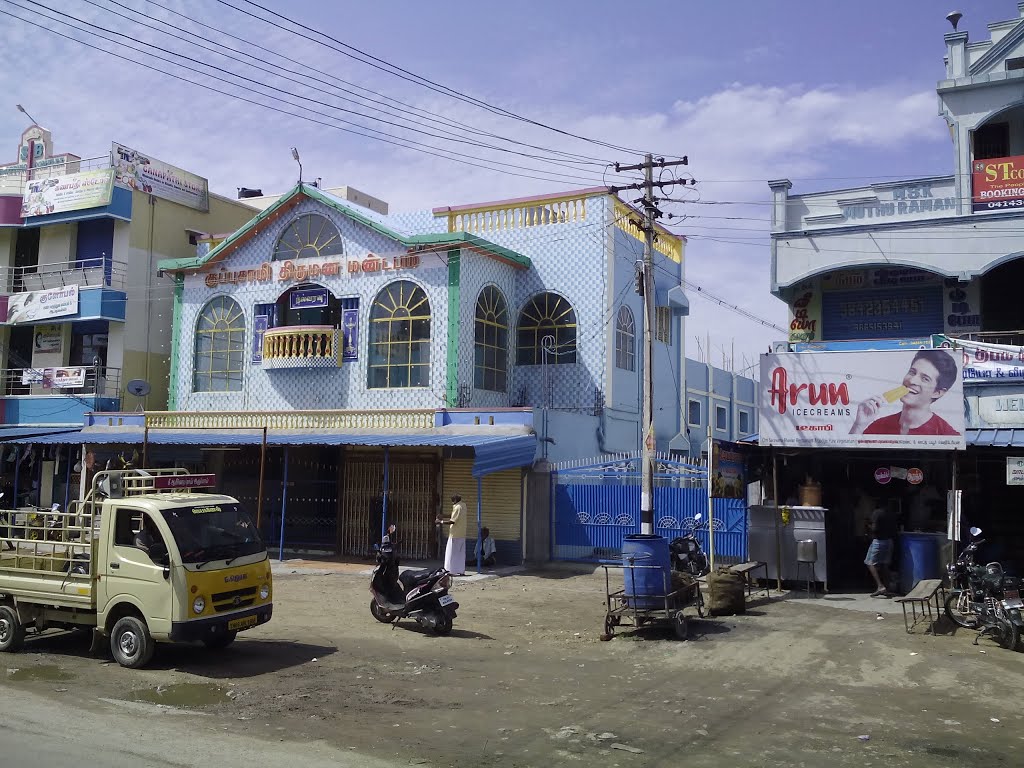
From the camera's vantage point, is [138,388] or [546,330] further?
[138,388]

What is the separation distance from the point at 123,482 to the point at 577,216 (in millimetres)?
15402

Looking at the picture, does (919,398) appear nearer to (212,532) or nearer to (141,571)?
(212,532)

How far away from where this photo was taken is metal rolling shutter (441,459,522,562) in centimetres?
1992

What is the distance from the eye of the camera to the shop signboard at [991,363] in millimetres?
16703

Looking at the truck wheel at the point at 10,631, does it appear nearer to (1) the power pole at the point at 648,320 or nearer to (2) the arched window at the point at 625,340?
(1) the power pole at the point at 648,320

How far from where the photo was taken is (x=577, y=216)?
2341cm

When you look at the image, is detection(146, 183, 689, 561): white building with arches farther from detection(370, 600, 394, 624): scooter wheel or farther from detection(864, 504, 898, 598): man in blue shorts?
detection(864, 504, 898, 598): man in blue shorts

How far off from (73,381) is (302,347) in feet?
31.9

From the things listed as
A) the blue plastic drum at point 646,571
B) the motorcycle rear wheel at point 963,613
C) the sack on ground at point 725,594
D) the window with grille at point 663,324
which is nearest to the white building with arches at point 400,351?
the window with grille at point 663,324

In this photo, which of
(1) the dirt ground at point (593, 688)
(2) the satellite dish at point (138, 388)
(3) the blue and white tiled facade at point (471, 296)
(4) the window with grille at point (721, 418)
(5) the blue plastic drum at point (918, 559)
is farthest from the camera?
(4) the window with grille at point (721, 418)

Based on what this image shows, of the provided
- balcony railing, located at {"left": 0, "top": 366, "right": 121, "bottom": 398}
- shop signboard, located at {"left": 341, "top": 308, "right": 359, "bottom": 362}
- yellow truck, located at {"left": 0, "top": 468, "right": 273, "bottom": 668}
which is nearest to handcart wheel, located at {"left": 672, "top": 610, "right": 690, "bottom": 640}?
yellow truck, located at {"left": 0, "top": 468, "right": 273, "bottom": 668}

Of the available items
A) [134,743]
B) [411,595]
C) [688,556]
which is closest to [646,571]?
[411,595]

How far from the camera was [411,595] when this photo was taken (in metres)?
12.0

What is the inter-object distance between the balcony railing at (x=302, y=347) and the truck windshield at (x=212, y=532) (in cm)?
1297
